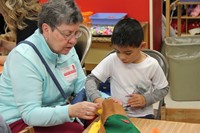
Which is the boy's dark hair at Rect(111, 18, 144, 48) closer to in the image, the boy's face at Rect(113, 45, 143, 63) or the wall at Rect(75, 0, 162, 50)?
the boy's face at Rect(113, 45, 143, 63)

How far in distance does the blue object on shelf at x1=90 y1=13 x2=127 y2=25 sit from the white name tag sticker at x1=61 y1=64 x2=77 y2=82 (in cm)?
170

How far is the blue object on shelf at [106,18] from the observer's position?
145 inches

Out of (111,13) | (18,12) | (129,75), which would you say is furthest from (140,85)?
(111,13)

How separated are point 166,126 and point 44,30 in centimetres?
77

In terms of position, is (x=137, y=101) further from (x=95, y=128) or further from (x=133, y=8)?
(x=133, y=8)

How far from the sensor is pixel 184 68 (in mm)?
3814

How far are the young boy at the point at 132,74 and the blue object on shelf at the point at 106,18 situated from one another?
1.71 meters

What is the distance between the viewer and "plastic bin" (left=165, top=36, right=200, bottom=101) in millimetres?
3754

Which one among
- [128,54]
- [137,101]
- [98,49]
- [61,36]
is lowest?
[98,49]

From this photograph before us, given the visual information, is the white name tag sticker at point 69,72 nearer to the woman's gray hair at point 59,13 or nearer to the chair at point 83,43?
the woman's gray hair at point 59,13

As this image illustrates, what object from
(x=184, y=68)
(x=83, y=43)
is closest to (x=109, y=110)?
(x=83, y=43)

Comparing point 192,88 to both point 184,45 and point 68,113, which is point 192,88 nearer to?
point 184,45

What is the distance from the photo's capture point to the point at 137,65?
195cm

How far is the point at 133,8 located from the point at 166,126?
249 centimetres
